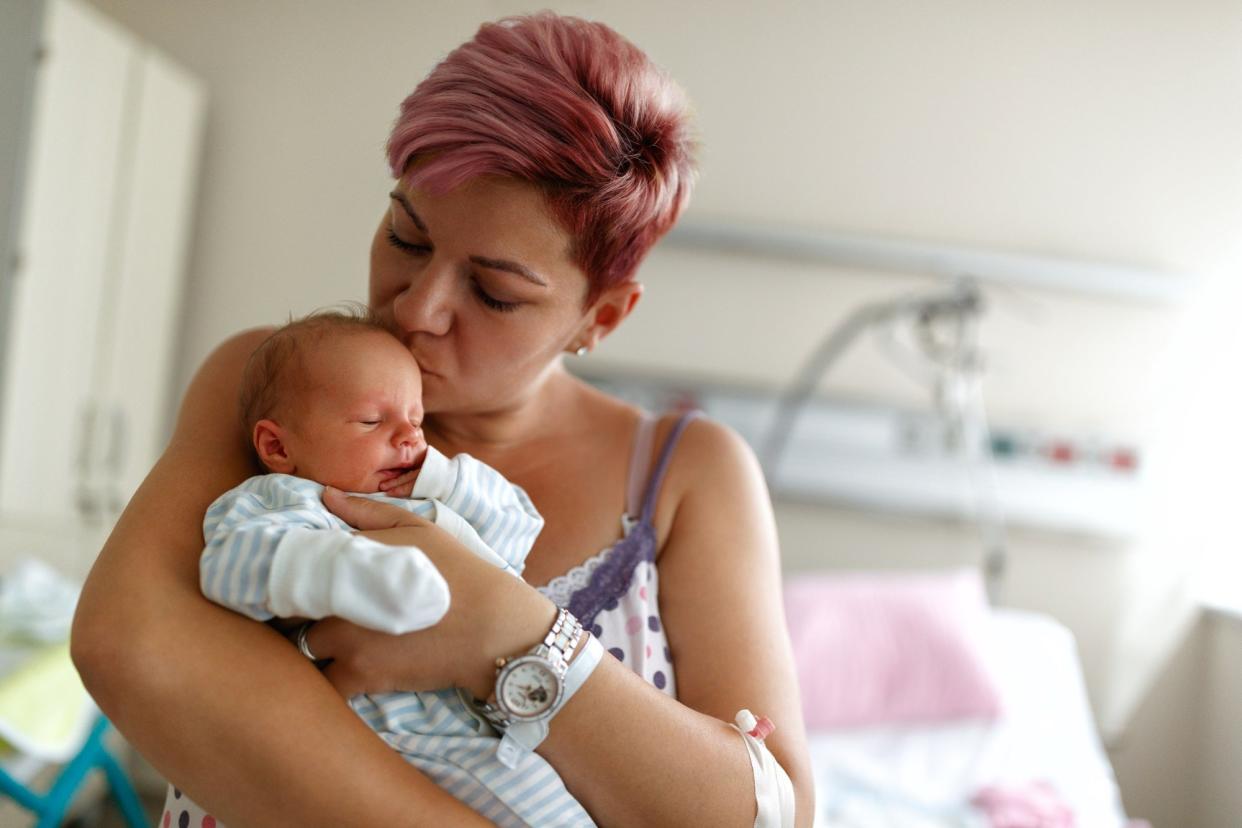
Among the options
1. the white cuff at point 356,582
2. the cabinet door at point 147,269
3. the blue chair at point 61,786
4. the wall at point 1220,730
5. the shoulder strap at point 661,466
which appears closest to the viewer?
the white cuff at point 356,582

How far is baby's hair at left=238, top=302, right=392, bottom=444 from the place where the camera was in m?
0.95

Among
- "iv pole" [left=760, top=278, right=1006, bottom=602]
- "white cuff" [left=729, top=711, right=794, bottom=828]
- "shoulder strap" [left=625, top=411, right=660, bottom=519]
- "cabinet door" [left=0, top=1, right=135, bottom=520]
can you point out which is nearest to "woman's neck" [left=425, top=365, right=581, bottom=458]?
"shoulder strap" [left=625, top=411, right=660, bottom=519]

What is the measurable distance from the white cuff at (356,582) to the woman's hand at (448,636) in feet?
0.14

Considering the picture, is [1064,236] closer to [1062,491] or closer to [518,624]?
[1062,491]

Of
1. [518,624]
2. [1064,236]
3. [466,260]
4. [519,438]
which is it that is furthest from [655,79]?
[1064,236]

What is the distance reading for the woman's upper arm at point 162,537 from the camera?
0.79m

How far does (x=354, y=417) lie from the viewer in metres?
0.92

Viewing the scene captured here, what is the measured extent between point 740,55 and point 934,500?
5.20 ft

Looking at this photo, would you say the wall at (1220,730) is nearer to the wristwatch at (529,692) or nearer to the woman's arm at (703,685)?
the woman's arm at (703,685)

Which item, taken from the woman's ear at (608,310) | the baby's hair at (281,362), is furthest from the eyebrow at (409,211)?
the woman's ear at (608,310)

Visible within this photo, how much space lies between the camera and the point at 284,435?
0.93 metres

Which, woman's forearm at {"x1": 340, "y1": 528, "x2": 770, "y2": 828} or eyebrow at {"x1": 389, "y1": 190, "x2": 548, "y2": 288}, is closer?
woman's forearm at {"x1": 340, "y1": 528, "x2": 770, "y2": 828}

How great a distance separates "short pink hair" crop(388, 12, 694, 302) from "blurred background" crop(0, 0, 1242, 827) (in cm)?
230

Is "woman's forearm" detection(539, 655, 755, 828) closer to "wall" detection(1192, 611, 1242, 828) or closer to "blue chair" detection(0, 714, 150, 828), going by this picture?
"wall" detection(1192, 611, 1242, 828)
